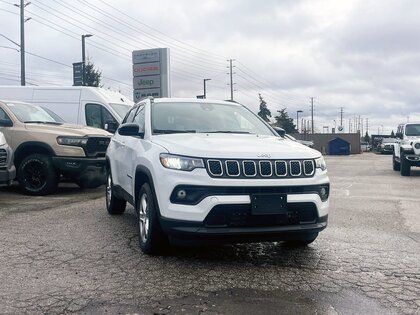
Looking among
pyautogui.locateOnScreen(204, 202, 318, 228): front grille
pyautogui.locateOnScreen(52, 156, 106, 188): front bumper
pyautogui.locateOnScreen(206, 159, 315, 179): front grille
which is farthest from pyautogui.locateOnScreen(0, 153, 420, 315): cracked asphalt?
pyautogui.locateOnScreen(52, 156, 106, 188): front bumper

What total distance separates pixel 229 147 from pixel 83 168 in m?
5.42

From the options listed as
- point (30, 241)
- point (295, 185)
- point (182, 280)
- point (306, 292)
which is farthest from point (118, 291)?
point (30, 241)

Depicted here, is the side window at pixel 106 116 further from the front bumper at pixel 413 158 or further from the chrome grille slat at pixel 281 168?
the front bumper at pixel 413 158

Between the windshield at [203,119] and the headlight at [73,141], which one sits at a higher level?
the windshield at [203,119]

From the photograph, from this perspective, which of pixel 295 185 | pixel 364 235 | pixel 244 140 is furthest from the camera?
pixel 364 235

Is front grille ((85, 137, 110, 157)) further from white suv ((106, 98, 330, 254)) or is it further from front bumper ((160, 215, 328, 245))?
front bumper ((160, 215, 328, 245))

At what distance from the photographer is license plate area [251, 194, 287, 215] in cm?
421

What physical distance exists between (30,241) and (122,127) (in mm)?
1777

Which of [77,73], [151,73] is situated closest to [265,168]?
[151,73]

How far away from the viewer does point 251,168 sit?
4.29m

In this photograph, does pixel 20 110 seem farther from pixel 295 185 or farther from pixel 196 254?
pixel 295 185

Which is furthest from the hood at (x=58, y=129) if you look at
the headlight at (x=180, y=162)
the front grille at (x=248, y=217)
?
the front grille at (x=248, y=217)

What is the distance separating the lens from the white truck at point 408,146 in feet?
49.7

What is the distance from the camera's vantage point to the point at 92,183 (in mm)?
9500
